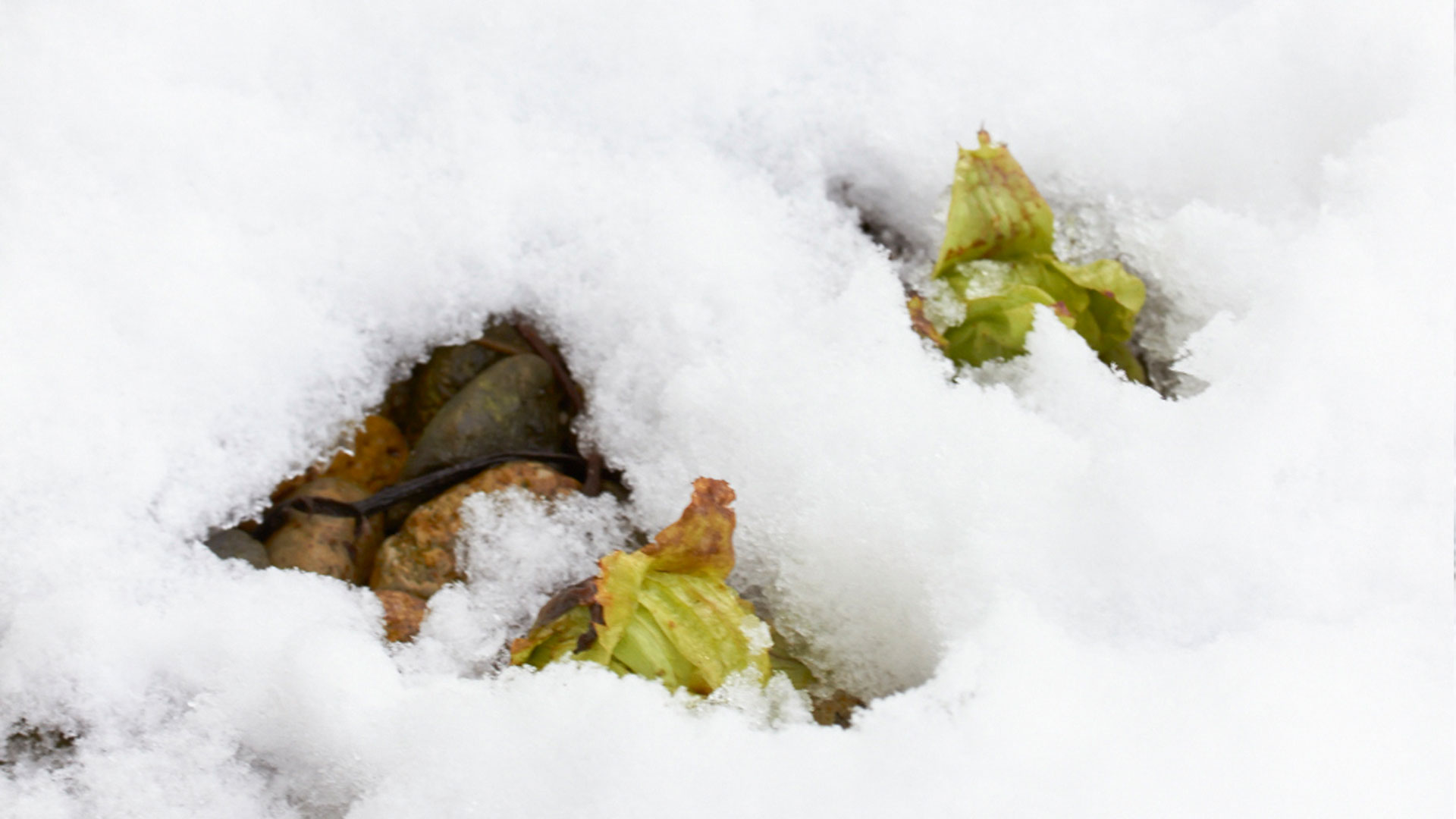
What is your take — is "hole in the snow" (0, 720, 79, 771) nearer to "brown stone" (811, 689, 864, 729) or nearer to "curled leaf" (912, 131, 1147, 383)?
"brown stone" (811, 689, 864, 729)

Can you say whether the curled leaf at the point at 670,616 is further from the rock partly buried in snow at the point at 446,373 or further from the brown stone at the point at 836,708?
the rock partly buried in snow at the point at 446,373

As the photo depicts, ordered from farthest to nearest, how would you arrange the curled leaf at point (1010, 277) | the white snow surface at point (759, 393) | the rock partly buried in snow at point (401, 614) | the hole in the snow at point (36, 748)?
the curled leaf at point (1010, 277), the rock partly buried in snow at point (401, 614), the hole in the snow at point (36, 748), the white snow surface at point (759, 393)

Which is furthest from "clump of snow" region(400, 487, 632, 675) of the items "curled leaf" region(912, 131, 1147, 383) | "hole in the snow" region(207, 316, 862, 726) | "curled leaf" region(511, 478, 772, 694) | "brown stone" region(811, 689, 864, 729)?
"curled leaf" region(912, 131, 1147, 383)

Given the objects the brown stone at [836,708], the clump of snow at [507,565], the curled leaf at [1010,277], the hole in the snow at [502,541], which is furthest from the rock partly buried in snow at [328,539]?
the curled leaf at [1010,277]

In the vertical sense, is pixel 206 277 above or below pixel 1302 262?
below

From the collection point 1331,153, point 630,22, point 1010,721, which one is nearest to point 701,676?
point 1010,721

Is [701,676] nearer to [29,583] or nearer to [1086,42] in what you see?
[29,583]

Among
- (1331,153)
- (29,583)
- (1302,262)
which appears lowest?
(29,583)
